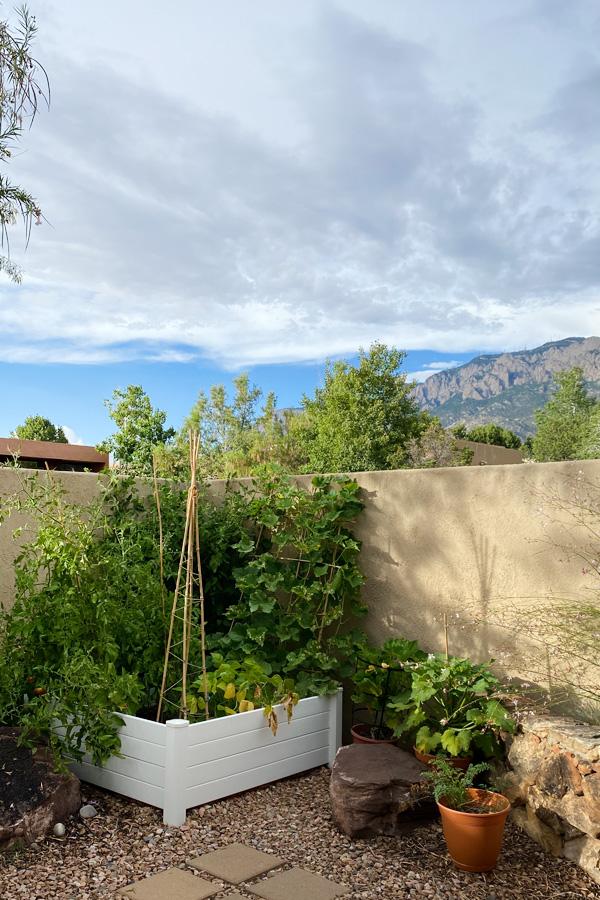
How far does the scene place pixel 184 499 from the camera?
15.8ft

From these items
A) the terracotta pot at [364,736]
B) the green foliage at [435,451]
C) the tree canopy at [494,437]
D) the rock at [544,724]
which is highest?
the tree canopy at [494,437]

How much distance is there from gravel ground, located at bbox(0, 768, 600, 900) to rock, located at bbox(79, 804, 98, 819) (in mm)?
27

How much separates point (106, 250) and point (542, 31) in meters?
23.1

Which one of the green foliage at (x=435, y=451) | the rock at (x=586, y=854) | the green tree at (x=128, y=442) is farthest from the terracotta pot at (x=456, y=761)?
the green foliage at (x=435, y=451)

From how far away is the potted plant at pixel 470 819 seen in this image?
271 centimetres

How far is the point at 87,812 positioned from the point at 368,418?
2769 centimetres

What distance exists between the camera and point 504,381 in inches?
3866

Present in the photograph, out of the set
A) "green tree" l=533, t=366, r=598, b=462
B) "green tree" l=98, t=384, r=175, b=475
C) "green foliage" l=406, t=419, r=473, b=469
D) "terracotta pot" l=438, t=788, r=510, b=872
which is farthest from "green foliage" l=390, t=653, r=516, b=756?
"green tree" l=533, t=366, r=598, b=462

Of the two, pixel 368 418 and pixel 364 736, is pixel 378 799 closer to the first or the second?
pixel 364 736

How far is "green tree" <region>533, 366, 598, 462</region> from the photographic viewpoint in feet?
121

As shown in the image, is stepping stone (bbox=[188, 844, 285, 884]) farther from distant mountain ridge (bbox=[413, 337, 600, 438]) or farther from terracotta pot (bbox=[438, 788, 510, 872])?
distant mountain ridge (bbox=[413, 337, 600, 438])

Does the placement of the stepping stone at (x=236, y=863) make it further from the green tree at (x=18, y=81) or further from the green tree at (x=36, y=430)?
the green tree at (x=36, y=430)

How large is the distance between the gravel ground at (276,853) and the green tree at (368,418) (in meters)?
25.9

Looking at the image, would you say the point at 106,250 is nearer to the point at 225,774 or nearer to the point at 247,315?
the point at 247,315
